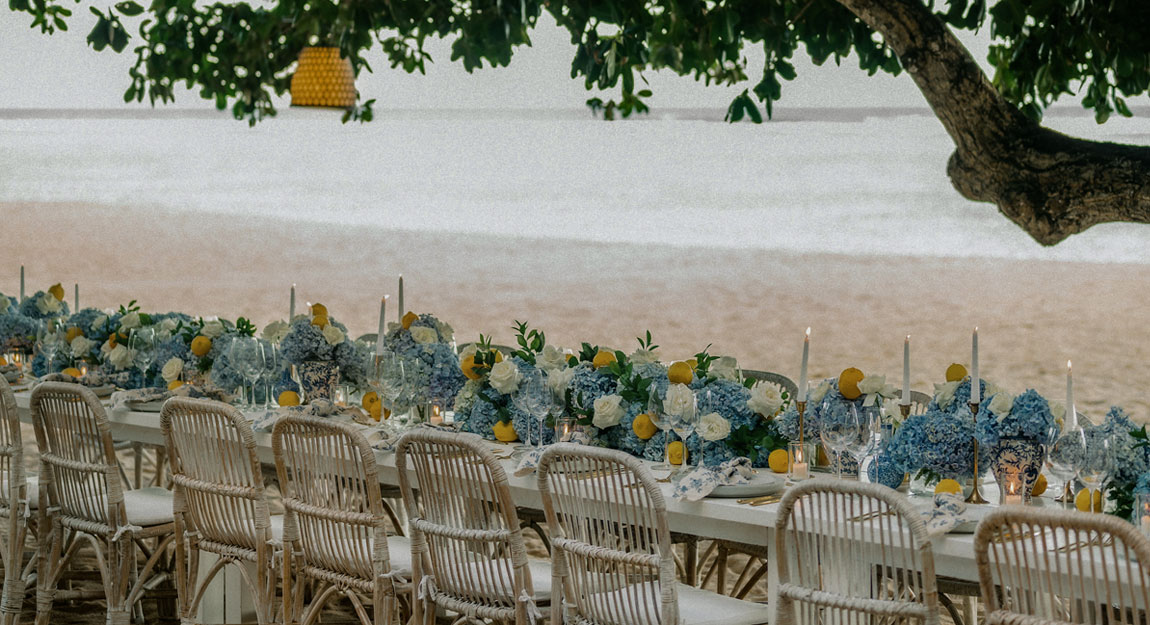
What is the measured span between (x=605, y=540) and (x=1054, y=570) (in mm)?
943

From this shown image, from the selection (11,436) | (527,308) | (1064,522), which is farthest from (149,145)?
(1064,522)

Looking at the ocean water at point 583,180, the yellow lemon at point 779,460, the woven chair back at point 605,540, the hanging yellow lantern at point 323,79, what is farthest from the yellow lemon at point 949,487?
the ocean water at point 583,180

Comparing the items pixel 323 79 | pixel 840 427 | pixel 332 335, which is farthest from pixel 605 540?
pixel 323 79

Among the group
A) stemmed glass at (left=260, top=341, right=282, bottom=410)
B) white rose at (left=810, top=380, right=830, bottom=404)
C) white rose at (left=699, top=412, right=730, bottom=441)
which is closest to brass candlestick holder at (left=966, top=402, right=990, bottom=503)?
white rose at (left=810, top=380, right=830, bottom=404)

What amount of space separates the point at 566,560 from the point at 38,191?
54.5ft

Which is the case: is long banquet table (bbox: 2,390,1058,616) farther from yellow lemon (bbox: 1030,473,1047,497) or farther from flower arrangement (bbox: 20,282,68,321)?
flower arrangement (bbox: 20,282,68,321)

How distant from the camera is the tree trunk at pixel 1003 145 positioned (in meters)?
3.82

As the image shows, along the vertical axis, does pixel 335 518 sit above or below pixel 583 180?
below

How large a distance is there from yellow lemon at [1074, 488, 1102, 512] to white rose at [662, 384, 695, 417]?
3.06 feet

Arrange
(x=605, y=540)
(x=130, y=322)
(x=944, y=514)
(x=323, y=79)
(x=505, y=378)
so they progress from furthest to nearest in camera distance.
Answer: (x=323, y=79), (x=130, y=322), (x=505, y=378), (x=605, y=540), (x=944, y=514)

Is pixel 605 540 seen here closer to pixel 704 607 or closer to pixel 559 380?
pixel 704 607

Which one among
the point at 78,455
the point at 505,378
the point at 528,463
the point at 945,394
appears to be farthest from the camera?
the point at 78,455

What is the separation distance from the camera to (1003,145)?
3.93 metres

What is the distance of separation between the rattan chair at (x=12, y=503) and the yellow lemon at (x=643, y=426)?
1.85 m
